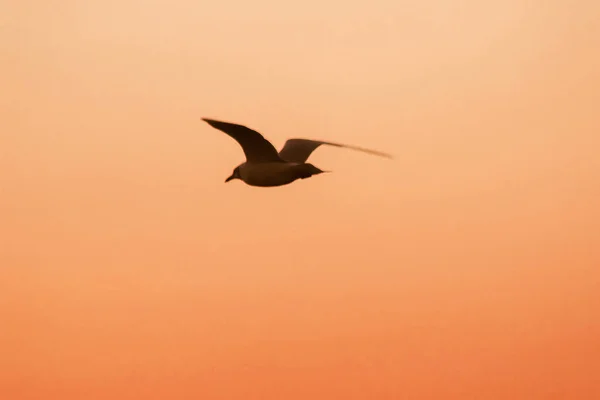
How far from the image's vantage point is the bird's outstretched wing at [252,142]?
2.26 ft

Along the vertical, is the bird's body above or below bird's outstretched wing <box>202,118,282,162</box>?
below

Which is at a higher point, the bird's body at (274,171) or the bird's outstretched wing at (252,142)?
the bird's outstretched wing at (252,142)

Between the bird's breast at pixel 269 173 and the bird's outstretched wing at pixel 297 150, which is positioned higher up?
the bird's outstretched wing at pixel 297 150

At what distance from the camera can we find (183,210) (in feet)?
4.04

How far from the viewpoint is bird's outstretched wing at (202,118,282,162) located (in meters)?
0.69

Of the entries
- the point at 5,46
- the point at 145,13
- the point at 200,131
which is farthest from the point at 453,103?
the point at 5,46

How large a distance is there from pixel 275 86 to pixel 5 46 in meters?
0.53

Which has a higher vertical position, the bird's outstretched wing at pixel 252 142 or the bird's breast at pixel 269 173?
the bird's outstretched wing at pixel 252 142

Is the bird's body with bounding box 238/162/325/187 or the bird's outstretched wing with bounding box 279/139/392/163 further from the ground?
the bird's outstretched wing with bounding box 279/139/392/163

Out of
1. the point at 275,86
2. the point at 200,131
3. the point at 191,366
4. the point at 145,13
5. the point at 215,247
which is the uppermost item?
the point at 145,13

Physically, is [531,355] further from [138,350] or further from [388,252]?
[138,350]

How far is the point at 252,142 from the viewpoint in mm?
729

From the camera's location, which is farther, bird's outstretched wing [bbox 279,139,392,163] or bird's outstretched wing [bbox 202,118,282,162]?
bird's outstretched wing [bbox 279,139,392,163]

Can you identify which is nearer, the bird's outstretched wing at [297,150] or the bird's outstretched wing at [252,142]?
the bird's outstretched wing at [252,142]
